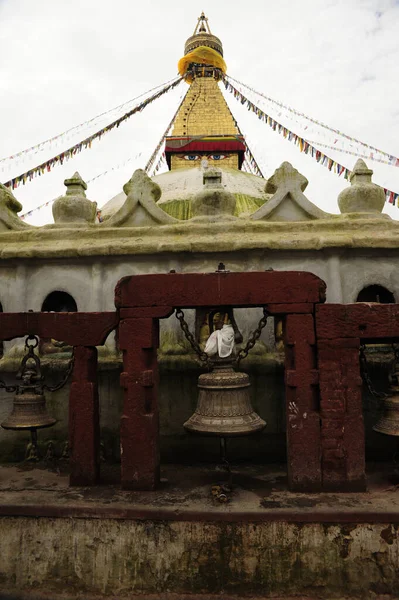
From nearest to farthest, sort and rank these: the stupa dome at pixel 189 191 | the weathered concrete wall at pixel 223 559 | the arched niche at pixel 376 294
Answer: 1. the weathered concrete wall at pixel 223 559
2. the arched niche at pixel 376 294
3. the stupa dome at pixel 189 191

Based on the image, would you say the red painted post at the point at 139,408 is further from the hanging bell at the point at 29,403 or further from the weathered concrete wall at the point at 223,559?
the hanging bell at the point at 29,403

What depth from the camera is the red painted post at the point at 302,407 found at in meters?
4.55

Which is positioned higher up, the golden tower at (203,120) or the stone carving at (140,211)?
the golden tower at (203,120)

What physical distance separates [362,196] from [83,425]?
5313 millimetres

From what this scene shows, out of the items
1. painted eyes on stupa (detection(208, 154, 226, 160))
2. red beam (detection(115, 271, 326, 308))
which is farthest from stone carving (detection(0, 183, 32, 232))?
painted eyes on stupa (detection(208, 154, 226, 160))

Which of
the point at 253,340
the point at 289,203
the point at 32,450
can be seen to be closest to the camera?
the point at 253,340

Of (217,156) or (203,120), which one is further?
(203,120)

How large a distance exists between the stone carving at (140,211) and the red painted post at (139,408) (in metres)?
2.78

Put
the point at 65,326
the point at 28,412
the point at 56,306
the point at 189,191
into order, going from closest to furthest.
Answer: the point at 65,326
the point at 28,412
the point at 56,306
the point at 189,191

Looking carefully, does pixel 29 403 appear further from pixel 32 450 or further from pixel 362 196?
pixel 362 196

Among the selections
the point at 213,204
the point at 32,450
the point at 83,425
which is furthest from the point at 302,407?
the point at 213,204

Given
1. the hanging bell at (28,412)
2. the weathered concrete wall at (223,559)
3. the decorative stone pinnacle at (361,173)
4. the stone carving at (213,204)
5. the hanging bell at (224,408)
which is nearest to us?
the weathered concrete wall at (223,559)

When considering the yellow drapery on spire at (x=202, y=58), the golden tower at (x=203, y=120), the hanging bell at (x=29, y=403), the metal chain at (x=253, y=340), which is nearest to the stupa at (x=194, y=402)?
the metal chain at (x=253, y=340)

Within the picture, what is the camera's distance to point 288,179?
7.27 m
